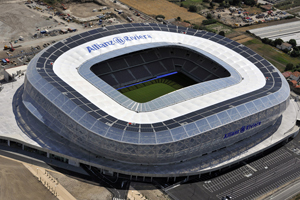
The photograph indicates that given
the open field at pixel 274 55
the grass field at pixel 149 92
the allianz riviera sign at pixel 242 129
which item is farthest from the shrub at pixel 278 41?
the allianz riviera sign at pixel 242 129

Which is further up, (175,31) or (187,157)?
(175,31)

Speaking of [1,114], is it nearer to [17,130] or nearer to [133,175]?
[17,130]

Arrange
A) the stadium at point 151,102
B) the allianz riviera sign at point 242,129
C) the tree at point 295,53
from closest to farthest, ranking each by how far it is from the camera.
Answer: the stadium at point 151,102, the allianz riviera sign at point 242,129, the tree at point 295,53

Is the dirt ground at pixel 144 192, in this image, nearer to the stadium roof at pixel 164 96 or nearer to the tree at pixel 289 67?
the stadium roof at pixel 164 96

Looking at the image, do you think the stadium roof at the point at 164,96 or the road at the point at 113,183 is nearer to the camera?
the road at the point at 113,183

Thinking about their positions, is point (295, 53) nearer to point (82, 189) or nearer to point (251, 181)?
point (251, 181)

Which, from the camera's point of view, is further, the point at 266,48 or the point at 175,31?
the point at 266,48

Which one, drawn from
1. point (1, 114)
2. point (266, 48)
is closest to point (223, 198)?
point (1, 114)
